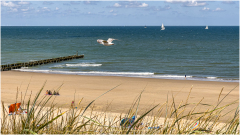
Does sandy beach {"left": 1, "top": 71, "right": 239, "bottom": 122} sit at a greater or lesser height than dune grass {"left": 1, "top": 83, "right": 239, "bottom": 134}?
lesser

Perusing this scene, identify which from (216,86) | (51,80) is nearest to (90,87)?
(51,80)

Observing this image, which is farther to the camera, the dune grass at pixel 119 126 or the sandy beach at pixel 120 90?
the sandy beach at pixel 120 90

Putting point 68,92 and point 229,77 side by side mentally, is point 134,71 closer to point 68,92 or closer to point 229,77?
point 229,77

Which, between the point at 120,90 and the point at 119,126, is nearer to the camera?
the point at 119,126

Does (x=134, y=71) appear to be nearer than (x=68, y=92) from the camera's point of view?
No

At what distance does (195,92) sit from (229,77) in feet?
37.8

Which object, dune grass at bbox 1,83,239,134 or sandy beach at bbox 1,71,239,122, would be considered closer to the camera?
dune grass at bbox 1,83,239,134

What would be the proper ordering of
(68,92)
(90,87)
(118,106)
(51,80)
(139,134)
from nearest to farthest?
(139,134)
(118,106)
(68,92)
(90,87)
(51,80)

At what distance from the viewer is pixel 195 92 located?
23641mm

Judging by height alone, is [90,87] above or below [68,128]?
below

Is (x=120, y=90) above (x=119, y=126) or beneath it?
beneath

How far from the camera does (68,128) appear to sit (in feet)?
12.7

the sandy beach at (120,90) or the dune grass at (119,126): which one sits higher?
the dune grass at (119,126)

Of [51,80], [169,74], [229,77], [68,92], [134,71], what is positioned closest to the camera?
[68,92]
